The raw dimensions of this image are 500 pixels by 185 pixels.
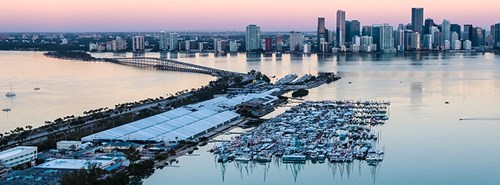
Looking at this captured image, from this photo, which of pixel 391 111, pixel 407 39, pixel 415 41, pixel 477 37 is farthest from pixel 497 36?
pixel 391 111

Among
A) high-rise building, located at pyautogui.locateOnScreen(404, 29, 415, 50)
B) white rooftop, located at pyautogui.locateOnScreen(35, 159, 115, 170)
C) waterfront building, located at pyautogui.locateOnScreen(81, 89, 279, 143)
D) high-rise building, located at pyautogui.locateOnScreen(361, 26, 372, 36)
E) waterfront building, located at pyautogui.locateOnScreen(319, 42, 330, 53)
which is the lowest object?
white rooftop, located at pyautogui.locateOnScreen(35, 159, 115, 170)

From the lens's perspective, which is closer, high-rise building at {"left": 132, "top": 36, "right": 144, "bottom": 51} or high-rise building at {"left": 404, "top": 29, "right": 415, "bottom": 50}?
high-rise building at {"left": 404, "top": 29, "right": 415, "bottom": 50}

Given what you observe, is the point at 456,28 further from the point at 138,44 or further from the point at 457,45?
the point at 138,44

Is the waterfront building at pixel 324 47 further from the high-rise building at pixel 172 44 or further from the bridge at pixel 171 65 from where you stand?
the bridge at pixel 171 65

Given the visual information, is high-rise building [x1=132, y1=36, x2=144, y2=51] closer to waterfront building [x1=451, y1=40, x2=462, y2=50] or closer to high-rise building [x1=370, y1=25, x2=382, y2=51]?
high-rise building [x1=370, y1=25, x2=382, y2=51]

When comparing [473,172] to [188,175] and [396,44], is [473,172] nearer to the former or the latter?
[188,175]

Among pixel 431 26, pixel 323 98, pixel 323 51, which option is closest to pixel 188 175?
pixel 323 98

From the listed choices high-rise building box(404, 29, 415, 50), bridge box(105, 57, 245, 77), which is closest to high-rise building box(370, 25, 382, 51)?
high-rise building box(404, 29, 415, 50)
